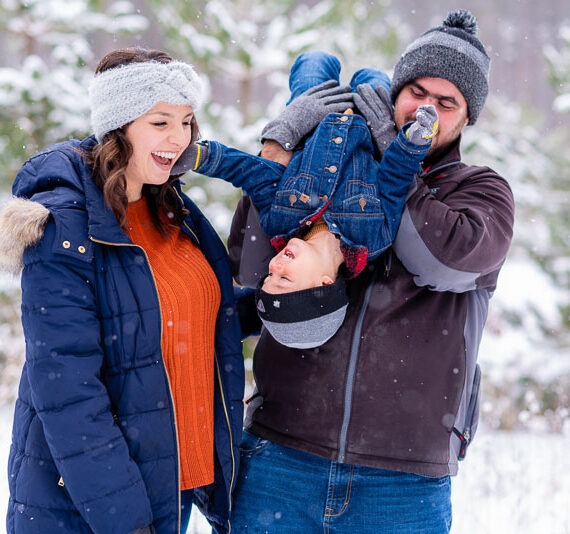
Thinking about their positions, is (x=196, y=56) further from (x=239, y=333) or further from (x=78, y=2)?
(x=239, y=333)

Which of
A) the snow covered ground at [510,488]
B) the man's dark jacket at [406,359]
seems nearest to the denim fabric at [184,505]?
the man's dark jacket at [406,359]

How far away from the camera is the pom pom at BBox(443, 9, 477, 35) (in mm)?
2414

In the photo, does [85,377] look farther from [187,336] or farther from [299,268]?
[299,268]

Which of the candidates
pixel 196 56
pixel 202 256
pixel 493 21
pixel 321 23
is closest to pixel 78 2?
pixel 196 56

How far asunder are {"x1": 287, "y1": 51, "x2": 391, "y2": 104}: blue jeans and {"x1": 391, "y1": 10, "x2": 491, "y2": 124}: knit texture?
141 mm

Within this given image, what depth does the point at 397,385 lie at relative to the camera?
2.16 metres

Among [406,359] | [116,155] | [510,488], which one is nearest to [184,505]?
[406,359]

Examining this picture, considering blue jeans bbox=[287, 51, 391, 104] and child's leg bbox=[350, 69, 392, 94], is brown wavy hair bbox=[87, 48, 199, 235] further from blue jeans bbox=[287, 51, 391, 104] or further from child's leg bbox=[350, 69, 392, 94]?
child's leg bbox=[350, 69, 392, 94]

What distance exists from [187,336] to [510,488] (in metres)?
3.63

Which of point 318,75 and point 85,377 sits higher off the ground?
point 318,75

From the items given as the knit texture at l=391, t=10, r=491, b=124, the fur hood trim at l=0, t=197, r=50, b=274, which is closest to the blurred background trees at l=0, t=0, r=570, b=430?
the knit texture at l=391, t=10, r=491, b=124

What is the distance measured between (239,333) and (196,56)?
4946mm

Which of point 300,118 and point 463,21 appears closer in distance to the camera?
point 300,118

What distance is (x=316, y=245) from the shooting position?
213 cm
